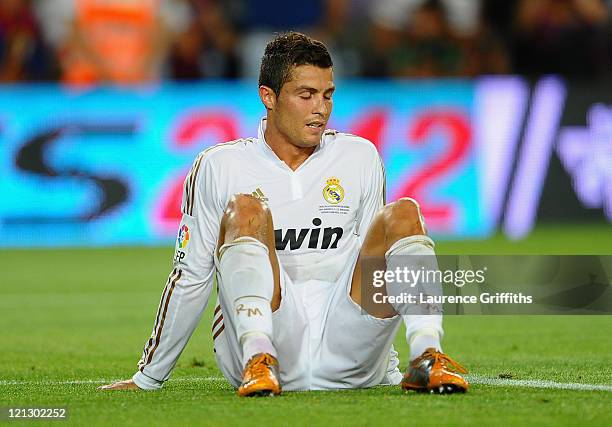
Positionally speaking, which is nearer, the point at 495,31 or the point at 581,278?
the point at 581,278

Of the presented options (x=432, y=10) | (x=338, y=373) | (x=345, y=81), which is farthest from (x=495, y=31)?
(x=338, y=373)

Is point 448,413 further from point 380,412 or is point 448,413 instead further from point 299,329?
point 299,329

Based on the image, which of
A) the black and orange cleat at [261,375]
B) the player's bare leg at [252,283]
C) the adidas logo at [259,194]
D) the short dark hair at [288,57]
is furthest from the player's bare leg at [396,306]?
the short dark hair at [288,57]

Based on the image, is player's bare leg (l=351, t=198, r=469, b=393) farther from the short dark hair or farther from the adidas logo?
the short dark hair

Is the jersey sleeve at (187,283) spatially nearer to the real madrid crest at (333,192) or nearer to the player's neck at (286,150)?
the player's neck at (286,150)

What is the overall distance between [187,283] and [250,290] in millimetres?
510

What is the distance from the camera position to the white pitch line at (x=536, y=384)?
5.64m

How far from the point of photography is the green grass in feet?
16.0

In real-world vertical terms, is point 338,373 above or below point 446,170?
below

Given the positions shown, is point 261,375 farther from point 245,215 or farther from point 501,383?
point 501,383

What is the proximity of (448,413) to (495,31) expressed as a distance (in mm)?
12577

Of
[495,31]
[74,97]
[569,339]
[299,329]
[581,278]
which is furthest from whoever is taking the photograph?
[495,31]

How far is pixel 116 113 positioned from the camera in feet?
50.1

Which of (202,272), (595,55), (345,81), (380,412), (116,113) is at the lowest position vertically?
(380,412)
